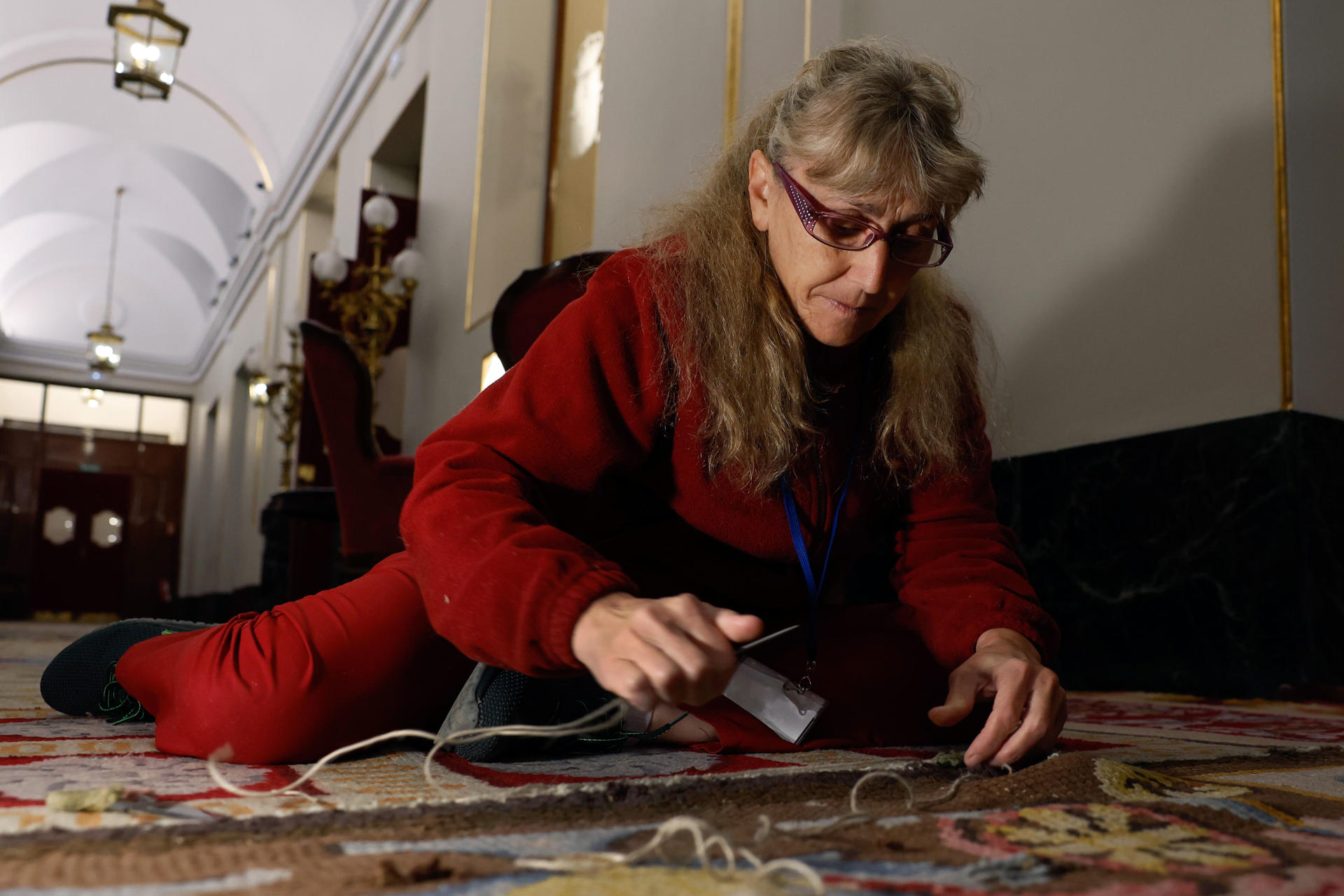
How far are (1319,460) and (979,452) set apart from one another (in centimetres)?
103

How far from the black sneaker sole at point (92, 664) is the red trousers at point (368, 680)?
6.9 inches

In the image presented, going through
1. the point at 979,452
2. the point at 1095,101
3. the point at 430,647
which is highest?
the point at 1095,101

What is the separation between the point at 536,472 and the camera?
923 millimetres

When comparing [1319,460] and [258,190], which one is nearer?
[1319,460]

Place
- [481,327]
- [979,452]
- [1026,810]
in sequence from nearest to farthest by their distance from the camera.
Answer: [1026,810] → [979,452] → [481,327]

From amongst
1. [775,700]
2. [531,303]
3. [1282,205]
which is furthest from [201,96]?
[775,700]

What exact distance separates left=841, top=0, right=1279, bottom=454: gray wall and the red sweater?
1.05m

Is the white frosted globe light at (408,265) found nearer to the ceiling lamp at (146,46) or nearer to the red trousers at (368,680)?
the ceiling lamp at (146,46)

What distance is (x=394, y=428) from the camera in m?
5.66

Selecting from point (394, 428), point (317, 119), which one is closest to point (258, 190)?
point (317, 119)

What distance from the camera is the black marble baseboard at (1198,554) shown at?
1.83m

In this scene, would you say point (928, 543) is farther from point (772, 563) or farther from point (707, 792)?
point (707, 792)

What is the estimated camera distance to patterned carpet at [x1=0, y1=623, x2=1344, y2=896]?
0.52m

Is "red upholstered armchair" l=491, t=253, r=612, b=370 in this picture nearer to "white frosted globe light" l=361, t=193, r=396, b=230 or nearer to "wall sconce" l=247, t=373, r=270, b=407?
"white frosted globe light" l=361, t=193, r=396, b=230
